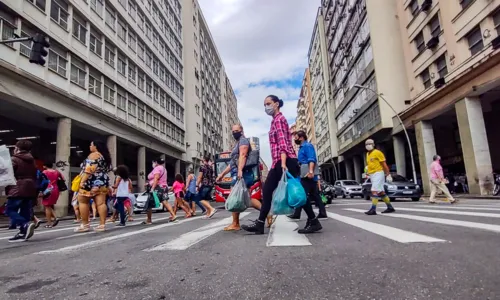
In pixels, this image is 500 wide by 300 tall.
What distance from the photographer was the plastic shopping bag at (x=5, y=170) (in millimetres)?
5457

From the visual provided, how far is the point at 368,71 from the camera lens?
29.2 meters

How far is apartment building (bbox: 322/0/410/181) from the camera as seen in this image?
2688 cm

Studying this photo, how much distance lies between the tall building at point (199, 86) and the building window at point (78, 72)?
2285 cm

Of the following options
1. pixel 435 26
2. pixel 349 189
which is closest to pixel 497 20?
pixel 435 26

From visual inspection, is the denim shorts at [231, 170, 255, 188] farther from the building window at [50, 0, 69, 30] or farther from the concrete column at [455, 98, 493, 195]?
the building window at [50, 0, 69, 30]

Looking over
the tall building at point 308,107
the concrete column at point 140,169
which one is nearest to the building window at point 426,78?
the concrete column at point 140,169

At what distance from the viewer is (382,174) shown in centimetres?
748

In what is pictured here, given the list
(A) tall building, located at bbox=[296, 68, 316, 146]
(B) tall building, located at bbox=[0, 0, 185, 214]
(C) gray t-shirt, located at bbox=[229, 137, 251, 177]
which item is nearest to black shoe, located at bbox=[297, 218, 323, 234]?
(C) gray t-shirt, located at bbox=[229, 137, 251, 177]

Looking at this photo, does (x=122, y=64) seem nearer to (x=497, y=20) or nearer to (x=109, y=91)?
(x=109, y=91)

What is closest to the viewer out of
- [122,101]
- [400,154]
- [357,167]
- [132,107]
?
[122,101]

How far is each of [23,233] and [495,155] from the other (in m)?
26.7

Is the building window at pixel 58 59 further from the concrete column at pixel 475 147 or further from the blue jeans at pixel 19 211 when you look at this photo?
the concrete column at pixel 475 147

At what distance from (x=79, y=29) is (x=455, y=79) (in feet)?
70.6

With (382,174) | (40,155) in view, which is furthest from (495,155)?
(40,155)
